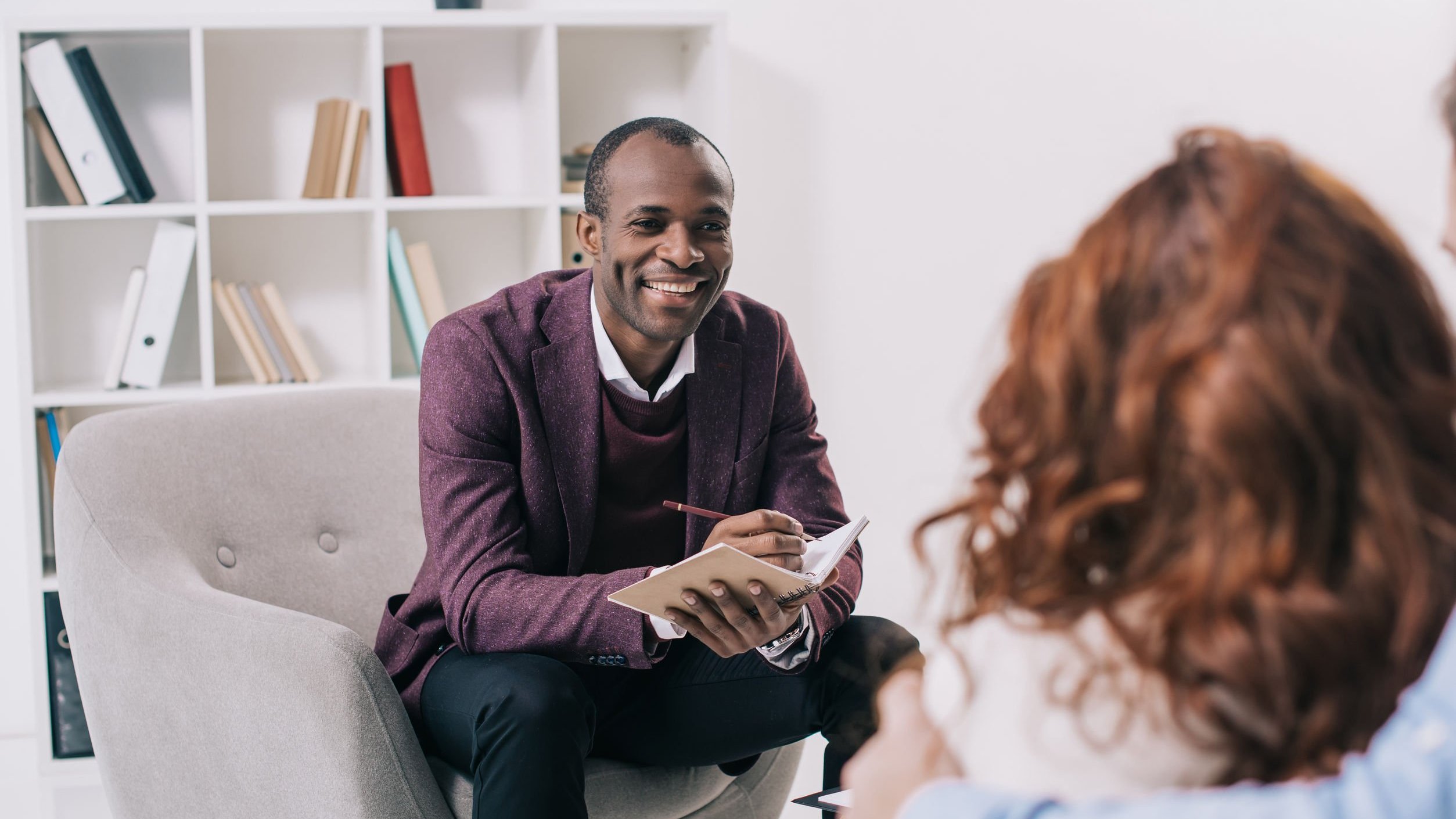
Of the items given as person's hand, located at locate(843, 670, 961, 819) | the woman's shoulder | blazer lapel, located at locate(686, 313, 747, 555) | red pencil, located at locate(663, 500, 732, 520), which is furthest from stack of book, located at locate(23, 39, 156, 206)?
the woman's shoulder

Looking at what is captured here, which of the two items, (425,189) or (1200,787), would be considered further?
(425,189)

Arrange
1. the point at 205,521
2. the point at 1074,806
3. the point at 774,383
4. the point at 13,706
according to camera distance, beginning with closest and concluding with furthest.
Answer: the point at 1074,806 < the point at 205,521 < the point at 774,383 < the point at 13,706

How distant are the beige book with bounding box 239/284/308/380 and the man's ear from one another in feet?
3.83

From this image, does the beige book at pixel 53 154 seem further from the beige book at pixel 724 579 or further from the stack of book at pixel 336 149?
the beige book at pixel 724 579

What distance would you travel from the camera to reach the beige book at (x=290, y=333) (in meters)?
2.70

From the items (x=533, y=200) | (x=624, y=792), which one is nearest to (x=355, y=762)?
(x=624, y=792)

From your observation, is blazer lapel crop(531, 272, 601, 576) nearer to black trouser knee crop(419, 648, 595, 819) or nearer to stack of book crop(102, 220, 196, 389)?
black trouser knee crop(419, 648, 595, 819)

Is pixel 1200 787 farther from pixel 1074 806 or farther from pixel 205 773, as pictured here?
pixel 205 773

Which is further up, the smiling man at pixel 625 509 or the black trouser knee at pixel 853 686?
the smiling man at pixel 625 509

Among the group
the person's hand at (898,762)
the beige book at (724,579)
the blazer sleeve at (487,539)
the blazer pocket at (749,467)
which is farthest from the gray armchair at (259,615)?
the person's hand at (898,762)

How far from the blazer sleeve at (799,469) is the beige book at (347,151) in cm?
125

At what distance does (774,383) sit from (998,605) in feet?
3.60

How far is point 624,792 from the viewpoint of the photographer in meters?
1.53

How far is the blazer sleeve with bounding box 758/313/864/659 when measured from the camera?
178cm
